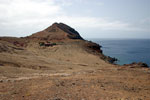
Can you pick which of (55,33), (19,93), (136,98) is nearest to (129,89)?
(136,98)

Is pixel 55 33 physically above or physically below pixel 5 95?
above

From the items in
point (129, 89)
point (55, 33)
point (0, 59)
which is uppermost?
point (55, 33)

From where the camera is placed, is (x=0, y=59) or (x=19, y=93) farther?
(x=0, y=59)

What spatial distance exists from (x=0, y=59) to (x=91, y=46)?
103 ft

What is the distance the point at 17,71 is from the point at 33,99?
7570 millimetres

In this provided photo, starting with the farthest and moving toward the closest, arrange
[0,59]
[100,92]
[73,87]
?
[0,59] → [73,87] → [100,92]

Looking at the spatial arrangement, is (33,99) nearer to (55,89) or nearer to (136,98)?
(55,89)

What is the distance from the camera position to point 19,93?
758 centimetres

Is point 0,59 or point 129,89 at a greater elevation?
point 0,59

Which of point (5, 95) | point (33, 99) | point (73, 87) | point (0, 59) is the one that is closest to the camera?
point (33, 99)

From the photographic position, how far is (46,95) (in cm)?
715

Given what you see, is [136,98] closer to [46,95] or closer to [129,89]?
[129,89]

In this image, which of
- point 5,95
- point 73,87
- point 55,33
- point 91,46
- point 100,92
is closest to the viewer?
point 5,95

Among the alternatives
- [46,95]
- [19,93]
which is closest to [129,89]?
[46,95]
